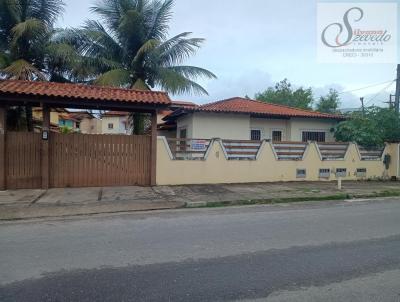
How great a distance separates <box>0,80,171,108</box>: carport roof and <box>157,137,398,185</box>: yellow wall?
1.56 metres

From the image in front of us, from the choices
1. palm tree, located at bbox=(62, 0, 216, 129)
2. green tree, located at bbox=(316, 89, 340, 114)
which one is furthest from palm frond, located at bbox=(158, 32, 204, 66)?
green tree, located at bbox=(316, 89, 340, 114)

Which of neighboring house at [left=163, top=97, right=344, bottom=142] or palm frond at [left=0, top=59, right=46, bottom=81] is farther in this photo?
neighboring house at [left=163, top=97, right=344, bottom=142]

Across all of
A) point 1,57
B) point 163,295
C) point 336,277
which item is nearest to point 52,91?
point 1,57

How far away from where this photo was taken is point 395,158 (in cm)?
1667

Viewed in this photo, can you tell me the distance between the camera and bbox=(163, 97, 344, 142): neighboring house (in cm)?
1728

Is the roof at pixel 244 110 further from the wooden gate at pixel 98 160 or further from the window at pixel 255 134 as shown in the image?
the wooden gate at pixel 98 160

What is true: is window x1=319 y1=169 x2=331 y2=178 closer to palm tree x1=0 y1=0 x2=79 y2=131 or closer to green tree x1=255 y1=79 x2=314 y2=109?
palm tree x1=0 y1=0 x2=79 y2=131

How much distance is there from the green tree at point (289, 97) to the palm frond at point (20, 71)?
115ft

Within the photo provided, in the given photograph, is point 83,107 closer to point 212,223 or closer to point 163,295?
point 212,223

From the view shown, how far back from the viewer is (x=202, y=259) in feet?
16.2

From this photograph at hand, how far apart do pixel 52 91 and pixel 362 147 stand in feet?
44.2

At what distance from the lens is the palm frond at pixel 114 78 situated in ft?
52.4

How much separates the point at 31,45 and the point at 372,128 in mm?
16084

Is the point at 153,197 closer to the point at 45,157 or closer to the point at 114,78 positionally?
the point at 45,157
